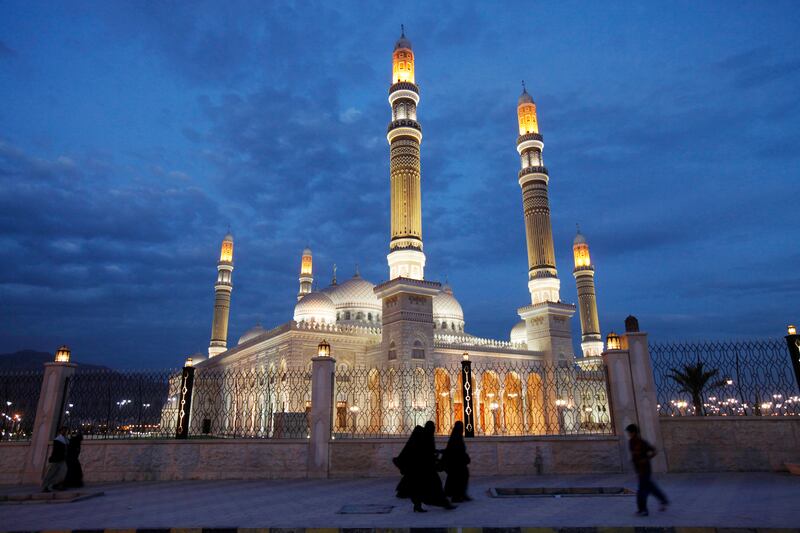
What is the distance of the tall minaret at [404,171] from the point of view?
2258cm

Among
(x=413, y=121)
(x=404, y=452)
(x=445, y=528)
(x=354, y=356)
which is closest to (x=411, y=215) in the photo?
(x=413, y=121)

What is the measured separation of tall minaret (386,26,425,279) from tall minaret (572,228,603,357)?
14765 millimetres

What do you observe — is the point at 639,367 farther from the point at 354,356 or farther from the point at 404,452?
the point at 354,356

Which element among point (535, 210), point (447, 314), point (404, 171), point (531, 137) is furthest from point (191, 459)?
point (531, 137)

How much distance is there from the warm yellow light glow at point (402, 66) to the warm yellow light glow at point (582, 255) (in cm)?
1631

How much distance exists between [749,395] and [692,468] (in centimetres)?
160

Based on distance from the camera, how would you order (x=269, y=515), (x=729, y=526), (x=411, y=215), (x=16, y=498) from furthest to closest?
1. (x=411, y=215)
2. (x=16, y=498)
3. (x=269, y=515)
4. (x=729, y=526)

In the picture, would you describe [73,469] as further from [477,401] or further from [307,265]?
[307,265]

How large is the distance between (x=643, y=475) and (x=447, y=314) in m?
27.1

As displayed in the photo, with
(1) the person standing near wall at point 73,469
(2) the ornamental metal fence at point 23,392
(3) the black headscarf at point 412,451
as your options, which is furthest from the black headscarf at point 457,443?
(2) the ornamental metal fence at point 23,392

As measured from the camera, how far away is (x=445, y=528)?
5.02m

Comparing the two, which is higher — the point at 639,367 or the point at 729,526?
the point at 639,367

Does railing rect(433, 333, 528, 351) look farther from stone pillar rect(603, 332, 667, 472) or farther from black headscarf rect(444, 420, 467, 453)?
black headscarf rect(444, 420, 467, 453)

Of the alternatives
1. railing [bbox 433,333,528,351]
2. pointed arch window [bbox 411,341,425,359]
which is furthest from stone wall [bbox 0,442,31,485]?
railing [bbox 433,333,528,351]
